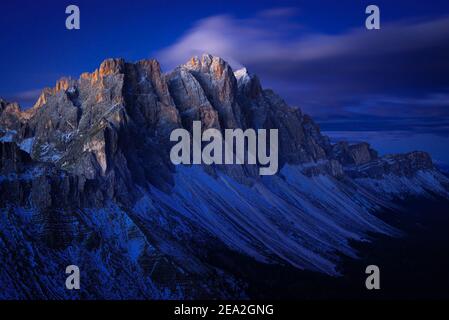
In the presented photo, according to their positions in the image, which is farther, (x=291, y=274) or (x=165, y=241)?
(x=291, y=274)

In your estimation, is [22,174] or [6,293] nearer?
[6,293]

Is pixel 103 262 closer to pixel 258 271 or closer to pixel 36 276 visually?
pixel 36 276

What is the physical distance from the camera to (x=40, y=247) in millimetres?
139875

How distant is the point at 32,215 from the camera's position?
146000 mm

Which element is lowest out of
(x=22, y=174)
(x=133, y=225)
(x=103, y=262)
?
(x=103, y=262)
